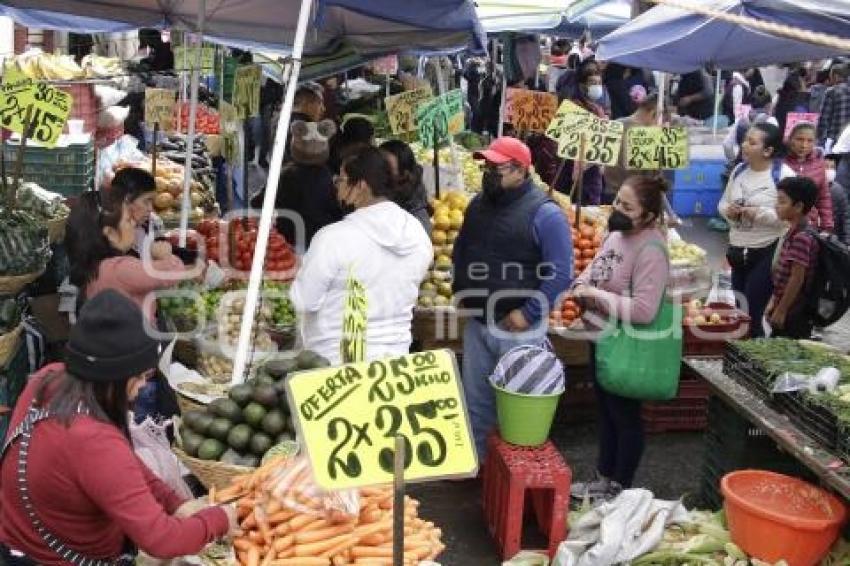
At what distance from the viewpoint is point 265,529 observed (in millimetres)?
3125

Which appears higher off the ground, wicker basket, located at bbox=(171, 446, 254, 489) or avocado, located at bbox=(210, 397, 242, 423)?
avocado, located at bbox=(210, 397, 242, 423)

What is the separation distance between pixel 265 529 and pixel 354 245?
1572 mm

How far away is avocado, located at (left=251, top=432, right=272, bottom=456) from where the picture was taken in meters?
3.55

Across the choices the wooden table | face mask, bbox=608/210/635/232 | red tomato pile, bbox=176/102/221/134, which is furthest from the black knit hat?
red tomato pile, bbox=176/102/221/134

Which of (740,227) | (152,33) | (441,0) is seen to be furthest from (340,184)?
(152,33)

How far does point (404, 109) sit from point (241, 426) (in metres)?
4.42

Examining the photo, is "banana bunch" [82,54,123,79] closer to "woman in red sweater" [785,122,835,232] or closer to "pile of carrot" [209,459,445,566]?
"woman in red sweater" [785,122,835,232]

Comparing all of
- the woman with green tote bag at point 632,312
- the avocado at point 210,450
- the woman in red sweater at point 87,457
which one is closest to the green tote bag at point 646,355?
the woman with green tote bag at point 632,312

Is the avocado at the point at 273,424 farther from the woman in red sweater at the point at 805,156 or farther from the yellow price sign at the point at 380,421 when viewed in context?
the woman in red sweater at the point at 805,156

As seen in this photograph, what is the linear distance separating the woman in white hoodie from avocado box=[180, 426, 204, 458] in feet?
3.17

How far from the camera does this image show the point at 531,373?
16.3ft

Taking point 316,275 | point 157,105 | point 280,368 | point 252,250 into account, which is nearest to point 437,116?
point 252,250

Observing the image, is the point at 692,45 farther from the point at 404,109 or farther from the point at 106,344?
the point at 106,344

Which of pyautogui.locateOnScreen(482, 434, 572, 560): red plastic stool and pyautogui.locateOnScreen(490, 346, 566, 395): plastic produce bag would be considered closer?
pyautogui.locateOnScreen(482, 434, 572, 560): red plastic stool
